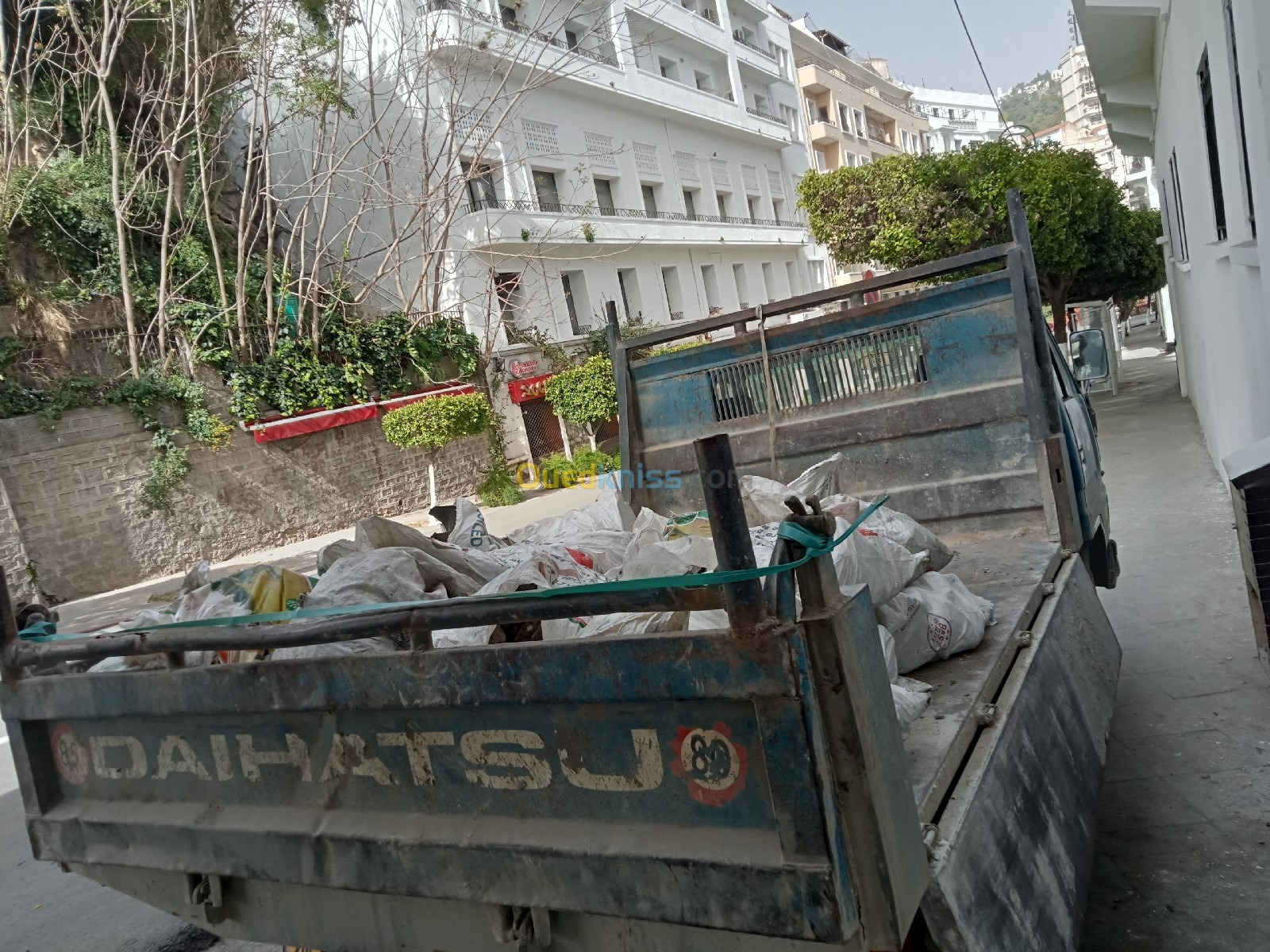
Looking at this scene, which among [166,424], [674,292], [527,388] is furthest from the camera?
[674,292]

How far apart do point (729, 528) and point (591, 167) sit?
2238 centimetres

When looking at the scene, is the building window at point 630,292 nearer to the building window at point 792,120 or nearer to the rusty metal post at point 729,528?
the building window at point 792,120

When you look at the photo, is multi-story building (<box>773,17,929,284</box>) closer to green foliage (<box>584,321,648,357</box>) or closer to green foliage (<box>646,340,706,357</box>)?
green foliage (<box>584,321,648,357</box>)

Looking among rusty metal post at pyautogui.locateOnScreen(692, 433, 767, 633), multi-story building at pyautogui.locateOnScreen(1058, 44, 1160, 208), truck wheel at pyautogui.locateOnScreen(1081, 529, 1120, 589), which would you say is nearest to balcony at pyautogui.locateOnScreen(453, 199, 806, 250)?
truck wheel at pyautogui.locateOnScreen(1081, 529, 1120, 589)

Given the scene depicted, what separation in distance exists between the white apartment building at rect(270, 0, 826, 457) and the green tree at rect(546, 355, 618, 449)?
1.11m

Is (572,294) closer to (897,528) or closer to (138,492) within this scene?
(138,492)

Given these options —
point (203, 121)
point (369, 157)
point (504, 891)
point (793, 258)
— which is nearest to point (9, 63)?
point (203, 121)

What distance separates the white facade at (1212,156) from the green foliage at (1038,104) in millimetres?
115775

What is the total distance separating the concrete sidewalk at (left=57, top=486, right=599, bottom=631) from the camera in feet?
34.4

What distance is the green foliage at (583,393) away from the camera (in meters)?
17.5

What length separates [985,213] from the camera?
17922 millimetres

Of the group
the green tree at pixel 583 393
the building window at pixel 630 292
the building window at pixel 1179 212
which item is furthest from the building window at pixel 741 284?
the building window at pixel 1179 212

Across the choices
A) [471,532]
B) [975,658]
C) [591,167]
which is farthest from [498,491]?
[975,658]

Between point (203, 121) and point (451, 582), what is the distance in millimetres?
15031
